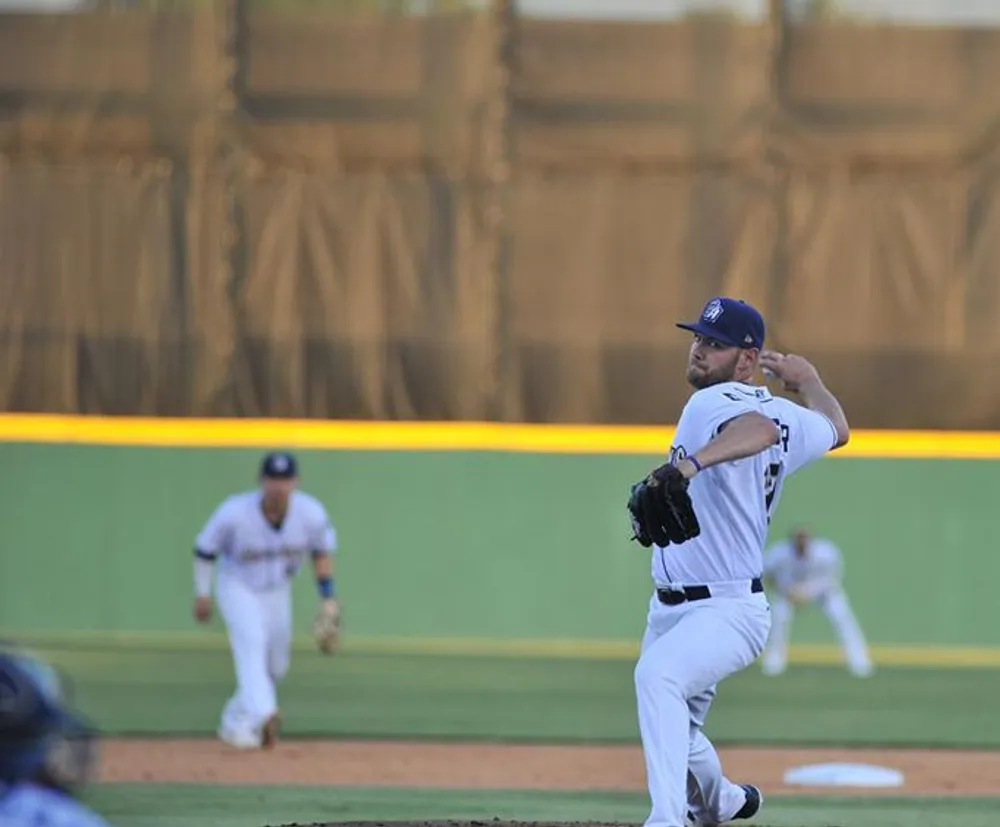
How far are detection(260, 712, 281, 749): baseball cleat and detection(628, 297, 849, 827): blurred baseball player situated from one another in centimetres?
487

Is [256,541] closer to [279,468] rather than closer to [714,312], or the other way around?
[279,468]

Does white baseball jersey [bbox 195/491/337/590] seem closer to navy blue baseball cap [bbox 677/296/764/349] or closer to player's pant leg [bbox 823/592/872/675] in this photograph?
navy blue baseball cap [bbox 677/296/764/349]

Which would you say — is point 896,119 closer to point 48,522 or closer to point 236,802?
point 48,522

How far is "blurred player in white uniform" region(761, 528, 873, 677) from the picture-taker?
1563 cm

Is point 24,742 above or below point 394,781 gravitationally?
above

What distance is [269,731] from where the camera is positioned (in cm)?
1069

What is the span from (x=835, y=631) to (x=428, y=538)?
348cm

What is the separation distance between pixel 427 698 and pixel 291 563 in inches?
146

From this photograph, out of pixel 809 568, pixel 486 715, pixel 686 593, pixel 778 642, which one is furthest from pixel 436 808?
pixel 778 642

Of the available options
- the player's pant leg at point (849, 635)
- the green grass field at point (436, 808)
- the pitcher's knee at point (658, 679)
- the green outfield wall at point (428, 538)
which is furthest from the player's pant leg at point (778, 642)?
the pitcher's knee at point (658, 679)

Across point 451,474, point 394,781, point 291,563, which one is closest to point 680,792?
point 394,781

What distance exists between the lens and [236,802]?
27.5ft

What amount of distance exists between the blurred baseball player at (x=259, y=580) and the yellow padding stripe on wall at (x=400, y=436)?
16.7 feet

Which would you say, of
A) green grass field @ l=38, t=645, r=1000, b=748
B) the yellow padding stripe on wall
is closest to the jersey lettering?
green grass field @ l=38, t=645, r=1000, b=748
